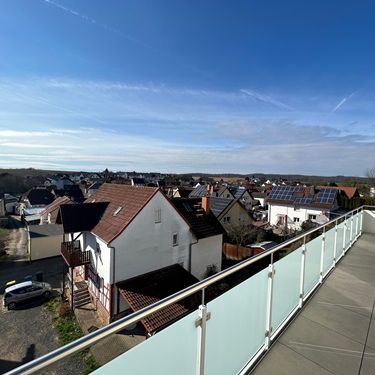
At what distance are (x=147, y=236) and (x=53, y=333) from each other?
586cm

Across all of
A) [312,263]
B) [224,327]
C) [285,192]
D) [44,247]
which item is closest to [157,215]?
[312,263]

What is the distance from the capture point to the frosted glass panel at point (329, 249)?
4.87m

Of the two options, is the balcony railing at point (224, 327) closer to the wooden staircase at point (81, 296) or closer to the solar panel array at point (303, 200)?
the wooden staircase at point (81, 296)

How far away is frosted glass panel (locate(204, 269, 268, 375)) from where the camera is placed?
→ 209 cm

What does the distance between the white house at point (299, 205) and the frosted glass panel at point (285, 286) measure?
27.6 m

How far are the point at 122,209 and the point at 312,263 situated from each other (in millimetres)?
11697

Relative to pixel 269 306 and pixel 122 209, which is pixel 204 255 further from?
pixel 269 306

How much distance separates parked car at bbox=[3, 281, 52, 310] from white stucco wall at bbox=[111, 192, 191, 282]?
625 cm

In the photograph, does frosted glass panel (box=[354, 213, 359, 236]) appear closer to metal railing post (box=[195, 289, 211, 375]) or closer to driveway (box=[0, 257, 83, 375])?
metal railing post (box=[195, 289, 211, 375])

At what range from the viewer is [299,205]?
31.6 m

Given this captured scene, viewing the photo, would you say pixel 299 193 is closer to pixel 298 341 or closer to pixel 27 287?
pixel 27 287

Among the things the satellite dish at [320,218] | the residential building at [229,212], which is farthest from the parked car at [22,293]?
the satellite dish at [320,218]

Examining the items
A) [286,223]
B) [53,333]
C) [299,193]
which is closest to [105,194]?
[53,333]

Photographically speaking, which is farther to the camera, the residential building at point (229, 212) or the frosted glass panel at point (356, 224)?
the residential building at point (229, 212)
